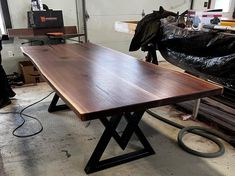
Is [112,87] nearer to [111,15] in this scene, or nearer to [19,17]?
[19,17]

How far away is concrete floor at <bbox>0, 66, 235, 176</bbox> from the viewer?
69.6 inches

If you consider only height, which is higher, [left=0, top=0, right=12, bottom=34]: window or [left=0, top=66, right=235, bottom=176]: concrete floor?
[left=0, top=0, right=12, bottom=34]: window

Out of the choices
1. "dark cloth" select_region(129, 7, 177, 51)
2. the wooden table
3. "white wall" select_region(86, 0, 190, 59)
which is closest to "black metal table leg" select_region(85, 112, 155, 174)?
the wooden table

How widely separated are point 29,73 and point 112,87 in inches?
108

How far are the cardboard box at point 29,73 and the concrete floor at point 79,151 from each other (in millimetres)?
1138

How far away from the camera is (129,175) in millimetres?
1722

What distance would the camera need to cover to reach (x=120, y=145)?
6.31 ft

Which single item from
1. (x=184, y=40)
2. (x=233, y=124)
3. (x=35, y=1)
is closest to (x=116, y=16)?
(x=35, y=1)

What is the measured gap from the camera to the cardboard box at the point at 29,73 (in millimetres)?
3611

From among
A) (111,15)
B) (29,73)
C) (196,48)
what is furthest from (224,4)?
(29,73)

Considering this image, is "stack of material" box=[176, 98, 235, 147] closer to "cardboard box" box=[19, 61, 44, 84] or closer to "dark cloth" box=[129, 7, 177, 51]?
"dark cloth" box=[129, 7, 177, 51]

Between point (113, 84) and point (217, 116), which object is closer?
point (113, 84)

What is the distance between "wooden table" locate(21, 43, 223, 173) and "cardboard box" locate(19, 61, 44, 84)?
1.45m

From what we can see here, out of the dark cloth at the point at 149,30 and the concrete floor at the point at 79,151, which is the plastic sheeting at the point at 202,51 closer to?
the dark cloth at the point at 149,30
